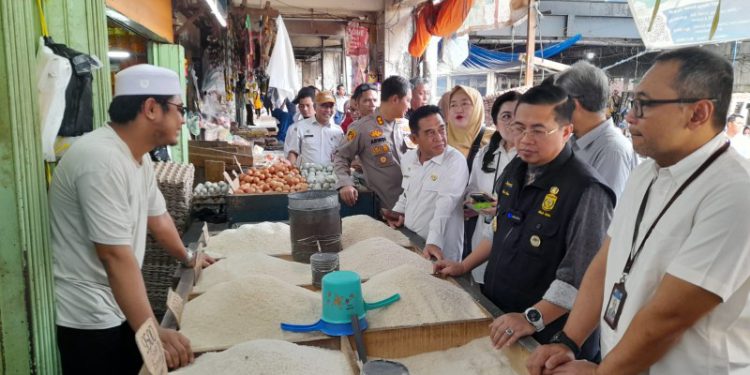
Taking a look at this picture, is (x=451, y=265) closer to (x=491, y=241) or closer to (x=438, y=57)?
(x=491, y=241)

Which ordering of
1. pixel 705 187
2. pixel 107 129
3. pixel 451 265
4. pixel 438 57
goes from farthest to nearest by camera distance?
pixel 438 57
pixel 451 265
pixel 107 129
pixel 705 187

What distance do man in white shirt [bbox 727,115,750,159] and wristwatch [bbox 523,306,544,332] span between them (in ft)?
18.7

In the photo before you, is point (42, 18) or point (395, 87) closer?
point (42, 18)

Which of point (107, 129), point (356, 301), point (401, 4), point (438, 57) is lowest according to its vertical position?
point (356, 301)

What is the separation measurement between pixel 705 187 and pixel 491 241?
1.22m

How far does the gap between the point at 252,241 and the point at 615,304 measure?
2035 mm

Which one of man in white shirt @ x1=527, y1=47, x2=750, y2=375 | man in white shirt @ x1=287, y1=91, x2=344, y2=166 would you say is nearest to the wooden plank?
man in white shirt @ x1=287, y1=91, x2=344, y2=166

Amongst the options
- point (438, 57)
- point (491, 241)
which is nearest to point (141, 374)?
point (491, 241)

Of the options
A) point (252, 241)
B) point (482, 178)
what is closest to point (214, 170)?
point (252, 241)

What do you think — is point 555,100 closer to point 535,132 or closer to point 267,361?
point 535,132

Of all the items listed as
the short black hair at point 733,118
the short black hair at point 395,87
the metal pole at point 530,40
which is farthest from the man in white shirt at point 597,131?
the short black hair at point 733,118

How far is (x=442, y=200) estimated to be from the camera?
2867mm

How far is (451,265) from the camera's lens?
2258 mm

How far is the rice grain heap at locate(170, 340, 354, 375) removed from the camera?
1.49m
